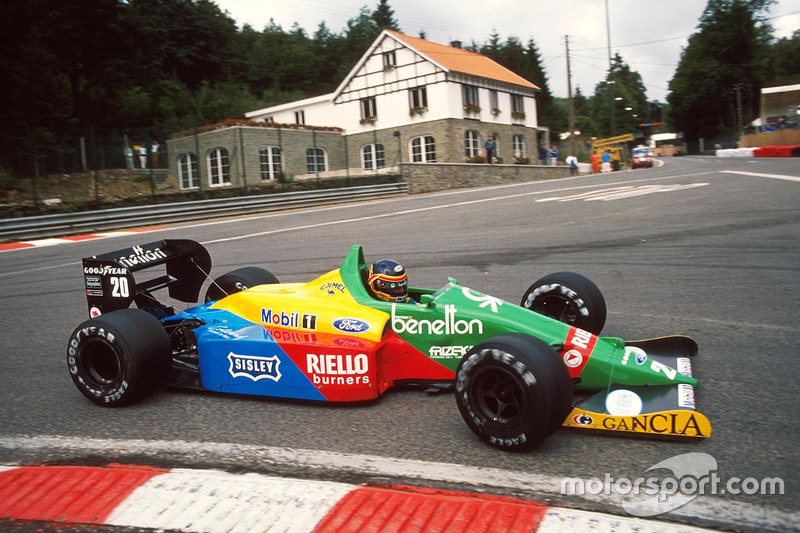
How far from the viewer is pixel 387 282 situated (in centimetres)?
424

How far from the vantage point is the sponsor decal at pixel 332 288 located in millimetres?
4277

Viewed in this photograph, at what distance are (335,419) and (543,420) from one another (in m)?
1.31

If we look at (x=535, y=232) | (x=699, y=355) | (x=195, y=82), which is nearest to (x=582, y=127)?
(x=195, y=82)

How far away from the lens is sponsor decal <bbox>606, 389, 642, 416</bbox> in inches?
127

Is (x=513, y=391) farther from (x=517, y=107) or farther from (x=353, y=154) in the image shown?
(x=517, y=107)

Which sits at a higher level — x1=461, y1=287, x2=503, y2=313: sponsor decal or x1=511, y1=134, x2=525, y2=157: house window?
x1=511, y1=134, x2=525, y2=157: house window

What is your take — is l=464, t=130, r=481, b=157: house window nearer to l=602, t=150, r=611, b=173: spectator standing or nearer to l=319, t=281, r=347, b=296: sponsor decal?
l=602, t=150, r=611, b=173: spectator standing

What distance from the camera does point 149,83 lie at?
150 ft

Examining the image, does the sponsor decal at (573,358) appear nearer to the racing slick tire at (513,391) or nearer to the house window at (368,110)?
the racing slick tire at (513,391)

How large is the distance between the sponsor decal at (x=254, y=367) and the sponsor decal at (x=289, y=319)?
224mm

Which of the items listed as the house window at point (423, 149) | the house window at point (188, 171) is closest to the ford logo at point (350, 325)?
the house window at point (188, 171)

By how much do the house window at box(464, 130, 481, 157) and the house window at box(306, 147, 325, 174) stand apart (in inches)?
539

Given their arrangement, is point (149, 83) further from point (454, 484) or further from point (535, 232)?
point (454, 484)

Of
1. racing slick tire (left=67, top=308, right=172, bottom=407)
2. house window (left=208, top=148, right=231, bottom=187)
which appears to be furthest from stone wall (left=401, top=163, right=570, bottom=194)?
racing slick tire (left=67, top=308, right=172, bottom=407)
